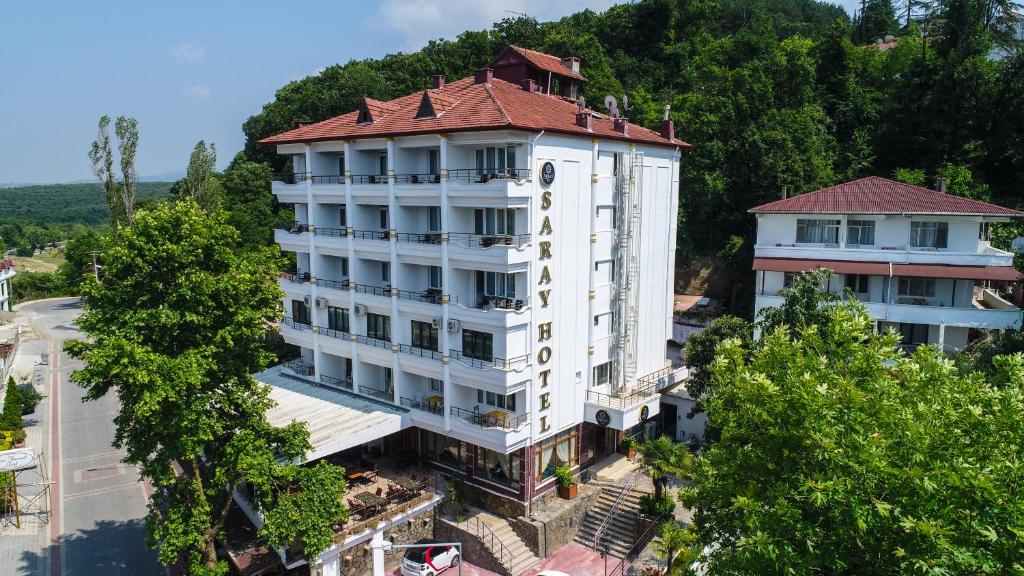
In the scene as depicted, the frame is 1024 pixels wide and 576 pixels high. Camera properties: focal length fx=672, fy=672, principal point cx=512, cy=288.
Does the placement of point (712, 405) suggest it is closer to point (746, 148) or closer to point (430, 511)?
point (430, 511)

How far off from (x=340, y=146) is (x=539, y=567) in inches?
914

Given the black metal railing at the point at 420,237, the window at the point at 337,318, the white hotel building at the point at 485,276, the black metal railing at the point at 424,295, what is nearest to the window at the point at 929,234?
the white hotel building at the point at 485,276

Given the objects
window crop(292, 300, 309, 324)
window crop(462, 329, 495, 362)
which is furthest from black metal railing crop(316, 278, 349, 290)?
window crop(462, 329, 495, 362)

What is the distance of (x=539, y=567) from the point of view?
30.6 m

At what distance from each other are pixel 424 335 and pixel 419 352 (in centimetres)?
92

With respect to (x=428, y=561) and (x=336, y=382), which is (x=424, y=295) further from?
(x=428, y=561)

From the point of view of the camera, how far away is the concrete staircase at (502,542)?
30141 millimetres

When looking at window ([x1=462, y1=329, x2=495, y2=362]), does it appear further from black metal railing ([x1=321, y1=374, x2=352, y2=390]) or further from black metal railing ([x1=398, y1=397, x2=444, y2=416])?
black metal railing ([x1=321, y1=374, x2=352, y2=390])

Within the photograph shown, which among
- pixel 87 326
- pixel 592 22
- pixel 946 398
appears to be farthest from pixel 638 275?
pixel 592 22

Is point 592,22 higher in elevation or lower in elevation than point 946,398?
higher

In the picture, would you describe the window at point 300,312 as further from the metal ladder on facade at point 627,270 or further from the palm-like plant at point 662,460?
the palm-like plant at point 662,460

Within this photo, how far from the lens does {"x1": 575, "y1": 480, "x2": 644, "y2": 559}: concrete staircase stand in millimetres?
31922

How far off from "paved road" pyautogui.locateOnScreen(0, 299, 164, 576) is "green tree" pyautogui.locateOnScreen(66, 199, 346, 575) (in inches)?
257

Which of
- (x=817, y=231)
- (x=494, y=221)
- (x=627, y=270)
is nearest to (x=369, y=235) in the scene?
(x=494, y=221)
